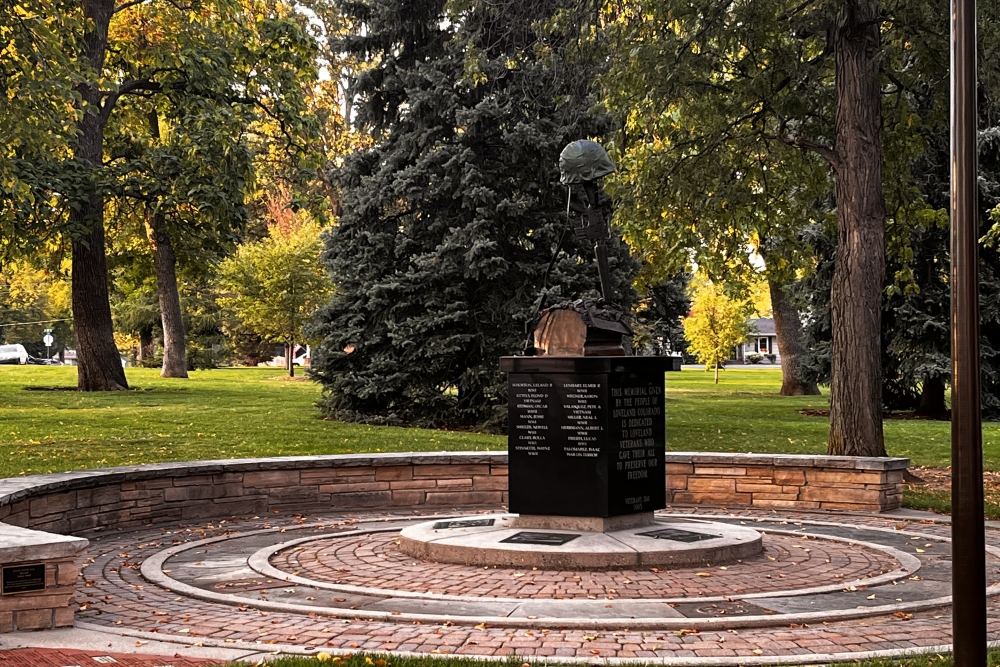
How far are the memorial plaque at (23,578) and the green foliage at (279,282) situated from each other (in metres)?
36.2

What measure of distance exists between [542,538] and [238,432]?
945 centimetres

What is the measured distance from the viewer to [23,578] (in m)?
6.89

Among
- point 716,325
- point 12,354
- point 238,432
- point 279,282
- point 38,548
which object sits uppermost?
point 279,282

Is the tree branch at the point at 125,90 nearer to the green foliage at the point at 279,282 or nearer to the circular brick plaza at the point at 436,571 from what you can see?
the circular brick plaza at the point at 436,571

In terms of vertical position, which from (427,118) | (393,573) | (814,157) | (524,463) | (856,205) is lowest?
(393,573)

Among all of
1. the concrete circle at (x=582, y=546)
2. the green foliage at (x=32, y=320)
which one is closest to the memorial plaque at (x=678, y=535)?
the concrete circle at (x=582, y=546)

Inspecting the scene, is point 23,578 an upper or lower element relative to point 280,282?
lower

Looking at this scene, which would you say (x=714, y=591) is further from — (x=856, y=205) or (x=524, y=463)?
(x=856, y=205)

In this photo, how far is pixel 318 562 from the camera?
9570mm

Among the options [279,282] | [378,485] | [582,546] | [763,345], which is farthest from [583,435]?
[763,345]

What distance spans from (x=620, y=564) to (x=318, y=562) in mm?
2552

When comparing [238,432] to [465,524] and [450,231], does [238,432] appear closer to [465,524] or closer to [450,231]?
[450,231]

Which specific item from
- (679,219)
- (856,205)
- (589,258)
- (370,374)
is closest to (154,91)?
(370,374)

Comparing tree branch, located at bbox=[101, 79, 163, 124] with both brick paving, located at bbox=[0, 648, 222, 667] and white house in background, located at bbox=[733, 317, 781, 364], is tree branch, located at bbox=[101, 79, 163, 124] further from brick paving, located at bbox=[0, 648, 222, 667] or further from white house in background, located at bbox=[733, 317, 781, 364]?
white house in background, located at bbox=[733, 317, 781, 364]
